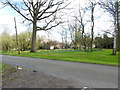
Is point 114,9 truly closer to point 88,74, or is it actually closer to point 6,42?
point 88,74

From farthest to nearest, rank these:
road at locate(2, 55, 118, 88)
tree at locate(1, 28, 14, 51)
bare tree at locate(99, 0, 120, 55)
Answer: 1. tree at locate(1, 28, 14, 51)
2. bare tree at locate(99, 0, 120, 55)
3. road at locate(2, 55, 118, 88)

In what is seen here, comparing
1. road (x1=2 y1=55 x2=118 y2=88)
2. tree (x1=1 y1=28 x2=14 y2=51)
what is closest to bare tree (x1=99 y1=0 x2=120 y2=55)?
road (x1=2 y1=55 x2=118 y2=88)

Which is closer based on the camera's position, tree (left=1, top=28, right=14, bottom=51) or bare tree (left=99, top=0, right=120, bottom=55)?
bare tree (left=99, top=0, right=120, bottom=55)

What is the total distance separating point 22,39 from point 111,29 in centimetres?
2994

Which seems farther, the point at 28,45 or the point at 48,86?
the point at 28,45

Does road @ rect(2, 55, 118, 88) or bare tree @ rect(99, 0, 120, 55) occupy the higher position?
bare tree @ rect(99, 0, 120, 55)

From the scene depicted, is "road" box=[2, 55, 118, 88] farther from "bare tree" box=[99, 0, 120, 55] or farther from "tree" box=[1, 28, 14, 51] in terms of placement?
"tree" box=[1, 28, 14, 51]

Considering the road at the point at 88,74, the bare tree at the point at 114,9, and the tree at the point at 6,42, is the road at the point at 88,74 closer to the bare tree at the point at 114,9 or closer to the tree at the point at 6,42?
the bare tree at the point at 114,9

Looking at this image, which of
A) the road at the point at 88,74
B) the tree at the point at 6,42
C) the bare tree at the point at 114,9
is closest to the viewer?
the road at the point at 88,74

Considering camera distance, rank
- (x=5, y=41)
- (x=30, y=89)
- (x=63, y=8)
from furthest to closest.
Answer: (x=5, y=41), (x=63, y=8), (x=30, y=89)

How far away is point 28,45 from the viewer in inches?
1431

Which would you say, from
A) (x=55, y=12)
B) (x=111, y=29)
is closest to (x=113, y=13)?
(x=111, y=29)

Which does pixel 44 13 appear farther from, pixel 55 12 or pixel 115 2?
pixel 115 2

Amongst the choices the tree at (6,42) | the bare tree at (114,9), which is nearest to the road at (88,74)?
the bare tree at (114,9)
